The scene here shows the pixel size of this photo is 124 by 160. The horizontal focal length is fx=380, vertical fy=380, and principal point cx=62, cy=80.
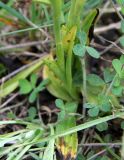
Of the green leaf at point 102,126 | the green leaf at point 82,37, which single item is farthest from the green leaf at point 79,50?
the green leaf at point 102,126

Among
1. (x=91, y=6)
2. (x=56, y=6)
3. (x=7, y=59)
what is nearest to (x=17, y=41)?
(x=7, y=59)

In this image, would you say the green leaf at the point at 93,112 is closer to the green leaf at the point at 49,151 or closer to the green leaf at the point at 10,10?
the green leaf at the point at 49,151

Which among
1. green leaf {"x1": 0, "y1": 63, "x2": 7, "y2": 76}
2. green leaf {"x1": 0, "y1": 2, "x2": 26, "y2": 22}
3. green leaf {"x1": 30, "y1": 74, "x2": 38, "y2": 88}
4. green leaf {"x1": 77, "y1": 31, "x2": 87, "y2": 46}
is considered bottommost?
green leaf {"x1": 30, "y1": 74, "x2": 38, "y2": 88}

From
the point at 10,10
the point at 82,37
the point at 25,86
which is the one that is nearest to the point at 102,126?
the point at 82,37

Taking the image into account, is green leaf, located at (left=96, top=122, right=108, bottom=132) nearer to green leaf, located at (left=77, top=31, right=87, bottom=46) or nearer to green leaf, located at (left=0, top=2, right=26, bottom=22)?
green leaf, located at (left=77, top=31, right=87, bottom=46)

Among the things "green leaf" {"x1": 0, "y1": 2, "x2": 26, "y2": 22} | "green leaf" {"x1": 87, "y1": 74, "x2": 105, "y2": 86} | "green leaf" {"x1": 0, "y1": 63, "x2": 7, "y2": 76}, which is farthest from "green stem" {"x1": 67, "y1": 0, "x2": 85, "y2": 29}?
"green leaf" {"x1": 0, "y1": 63, "x2": 7, "y2": 76}
